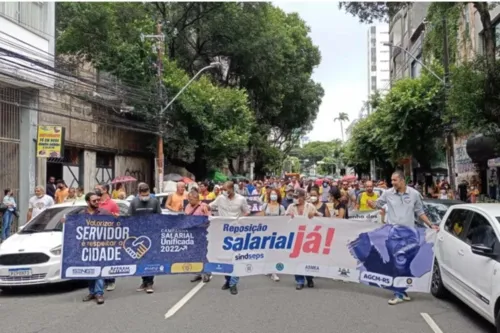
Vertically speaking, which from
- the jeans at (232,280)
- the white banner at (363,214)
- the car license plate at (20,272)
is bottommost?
the jeans at (232,280)

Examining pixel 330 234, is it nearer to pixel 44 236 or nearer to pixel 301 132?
pixel 44 236

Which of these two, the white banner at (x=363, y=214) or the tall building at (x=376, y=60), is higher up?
the tall building at (x=376, y=60)

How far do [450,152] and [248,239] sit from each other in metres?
14.5

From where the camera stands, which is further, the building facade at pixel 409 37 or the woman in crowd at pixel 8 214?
the building facade at pixel 409 37

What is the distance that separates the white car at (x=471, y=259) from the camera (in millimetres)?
5699

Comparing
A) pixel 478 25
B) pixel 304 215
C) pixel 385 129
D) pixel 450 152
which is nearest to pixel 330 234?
pixel 304 215

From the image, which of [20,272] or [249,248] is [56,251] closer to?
[20,272]

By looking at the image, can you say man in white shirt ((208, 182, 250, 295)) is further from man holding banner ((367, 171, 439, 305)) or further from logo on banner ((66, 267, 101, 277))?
man holding banner ((367, 171, 439, 305))

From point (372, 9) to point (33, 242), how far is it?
12.5 metres

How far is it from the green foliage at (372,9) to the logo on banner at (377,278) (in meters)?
10.7

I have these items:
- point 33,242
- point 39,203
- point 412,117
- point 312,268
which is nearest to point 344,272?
point 312,268

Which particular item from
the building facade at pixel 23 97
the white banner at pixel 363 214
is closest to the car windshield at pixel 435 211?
the white banner at pixel 363 214

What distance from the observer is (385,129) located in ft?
82.4

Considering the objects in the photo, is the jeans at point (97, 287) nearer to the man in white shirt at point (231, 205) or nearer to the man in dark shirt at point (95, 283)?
the man in dark shirt at point (95, 283)
